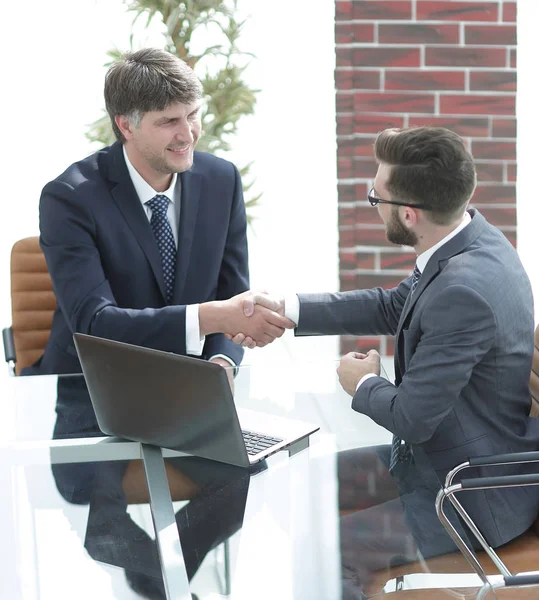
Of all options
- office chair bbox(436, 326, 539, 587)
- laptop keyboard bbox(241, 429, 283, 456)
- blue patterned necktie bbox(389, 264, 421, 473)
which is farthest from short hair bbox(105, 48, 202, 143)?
office chair bbox(436, 326, 539, 587)

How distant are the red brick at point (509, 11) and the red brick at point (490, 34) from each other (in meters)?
0.04

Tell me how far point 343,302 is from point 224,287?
0.45 meters

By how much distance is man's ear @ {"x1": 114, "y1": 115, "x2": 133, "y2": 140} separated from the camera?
249 centimetres

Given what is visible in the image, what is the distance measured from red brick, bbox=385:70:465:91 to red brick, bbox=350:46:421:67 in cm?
4

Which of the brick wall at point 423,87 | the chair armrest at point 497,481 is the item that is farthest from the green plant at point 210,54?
the chair armrest at point 497,481

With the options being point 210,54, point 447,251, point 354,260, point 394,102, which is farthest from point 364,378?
point 210,54

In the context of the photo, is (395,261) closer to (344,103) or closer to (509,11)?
(344,103)

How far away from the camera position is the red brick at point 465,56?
12.3 feet

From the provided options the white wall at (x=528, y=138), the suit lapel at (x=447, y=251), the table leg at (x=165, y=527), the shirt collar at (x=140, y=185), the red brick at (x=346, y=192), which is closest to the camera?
the table leg at (x=165, y=527)

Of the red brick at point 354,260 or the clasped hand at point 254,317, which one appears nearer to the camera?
the clasped hand at point 254,317

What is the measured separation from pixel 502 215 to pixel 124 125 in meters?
2.02

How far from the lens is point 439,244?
197 centimetres

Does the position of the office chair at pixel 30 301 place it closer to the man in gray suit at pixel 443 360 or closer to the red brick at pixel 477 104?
the man in gray suit at pixel 443 360

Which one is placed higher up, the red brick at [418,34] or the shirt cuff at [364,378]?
the red brick at [418,34]
